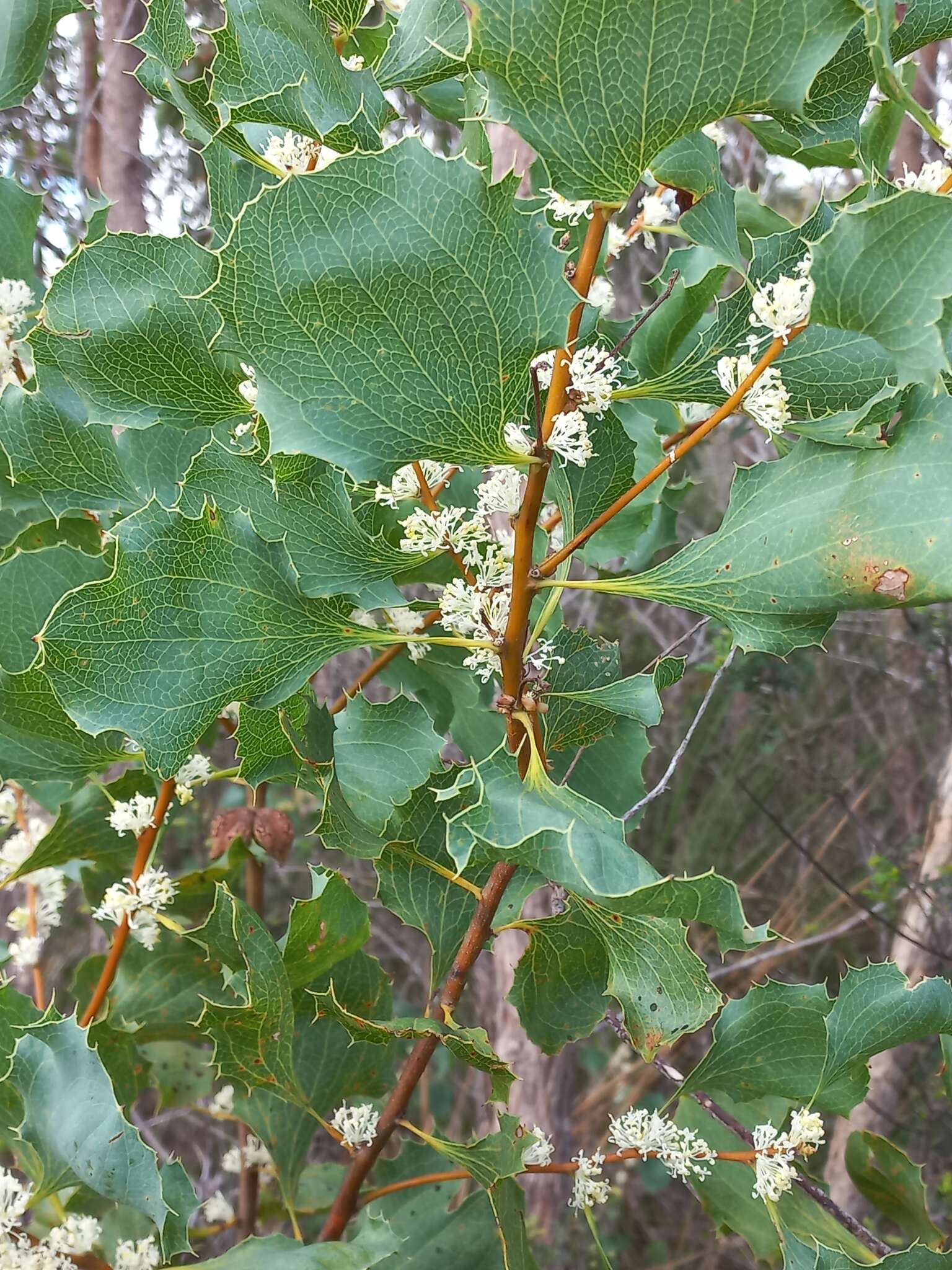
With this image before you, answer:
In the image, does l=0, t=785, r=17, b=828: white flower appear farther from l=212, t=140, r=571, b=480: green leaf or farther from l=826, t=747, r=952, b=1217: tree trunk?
l=826, t=747, r=952, b=1217: tree trunk

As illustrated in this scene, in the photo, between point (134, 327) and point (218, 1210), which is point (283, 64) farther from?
point (218, 1210)

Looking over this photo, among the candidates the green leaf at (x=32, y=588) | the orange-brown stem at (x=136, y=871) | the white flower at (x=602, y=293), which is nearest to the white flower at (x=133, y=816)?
the orange-brown stem at (x=136, y=871)

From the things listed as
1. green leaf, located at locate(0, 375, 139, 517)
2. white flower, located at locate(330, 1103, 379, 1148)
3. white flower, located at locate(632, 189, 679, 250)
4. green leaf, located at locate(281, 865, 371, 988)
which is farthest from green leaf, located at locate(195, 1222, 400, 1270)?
white flower, located at locate(632, 189, 679, 250)

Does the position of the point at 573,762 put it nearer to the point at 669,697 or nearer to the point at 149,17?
the point at 149,17

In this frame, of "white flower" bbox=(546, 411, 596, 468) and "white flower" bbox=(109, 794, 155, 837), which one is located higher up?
"white flower" bbox=(546, 411, 596, 468)

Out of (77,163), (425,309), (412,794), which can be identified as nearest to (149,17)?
(425,309)

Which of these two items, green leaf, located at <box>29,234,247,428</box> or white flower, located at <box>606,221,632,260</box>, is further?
white flower, located at <box>606,221,632,260</box>

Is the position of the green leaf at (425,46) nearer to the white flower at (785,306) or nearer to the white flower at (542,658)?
the white flower at (785,306)

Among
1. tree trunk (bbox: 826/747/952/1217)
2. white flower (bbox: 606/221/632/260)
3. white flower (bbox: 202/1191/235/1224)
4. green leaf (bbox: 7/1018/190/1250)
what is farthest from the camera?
tree trunk (bbox: 826/747/952/1217)

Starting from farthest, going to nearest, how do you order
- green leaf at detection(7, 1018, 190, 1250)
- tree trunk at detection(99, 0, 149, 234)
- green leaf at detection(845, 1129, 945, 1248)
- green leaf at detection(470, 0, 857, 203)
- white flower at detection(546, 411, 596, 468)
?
tree trunk at detection(99, 0, 149, 234) < green leaf at detection(845, 1129, 945, 1248) < green leaf at detection(7, 1018, 190, 1250) < white flower at detection(546, 411, 596, 468) < green leaf at detection(470, 0, 857, 203)
